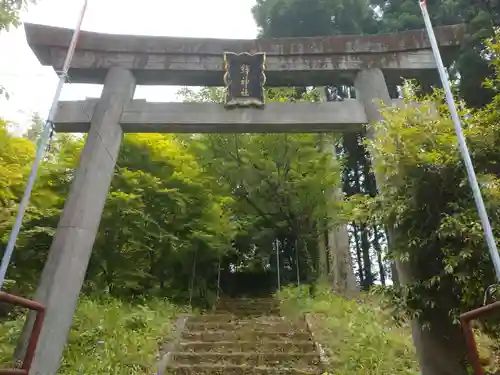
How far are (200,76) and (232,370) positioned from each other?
14.4 ft

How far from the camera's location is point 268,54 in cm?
647

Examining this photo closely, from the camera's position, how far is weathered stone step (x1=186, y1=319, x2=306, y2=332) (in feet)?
25.0

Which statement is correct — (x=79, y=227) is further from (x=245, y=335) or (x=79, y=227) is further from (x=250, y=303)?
(x=250, y=303)

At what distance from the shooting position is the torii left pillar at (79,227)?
4.79 m

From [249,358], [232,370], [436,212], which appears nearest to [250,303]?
[249,358]

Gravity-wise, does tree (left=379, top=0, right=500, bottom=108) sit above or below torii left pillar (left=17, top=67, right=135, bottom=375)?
above

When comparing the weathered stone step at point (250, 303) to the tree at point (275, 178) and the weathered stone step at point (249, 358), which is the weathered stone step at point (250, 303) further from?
the weathered stone step at point (249, 358)

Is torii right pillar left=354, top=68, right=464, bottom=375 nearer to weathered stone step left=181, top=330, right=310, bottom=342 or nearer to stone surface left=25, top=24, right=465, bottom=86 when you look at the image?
stone surface left=25, top=24, right=465, bottom=86

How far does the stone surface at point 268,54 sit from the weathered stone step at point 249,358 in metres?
4.23

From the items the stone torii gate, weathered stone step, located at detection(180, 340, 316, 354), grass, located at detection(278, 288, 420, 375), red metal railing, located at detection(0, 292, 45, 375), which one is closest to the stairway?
weathered stone step, located at detection(180, 340, 316, 354)

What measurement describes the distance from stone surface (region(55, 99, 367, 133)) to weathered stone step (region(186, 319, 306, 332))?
11.9 ft

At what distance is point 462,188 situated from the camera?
4078 mm

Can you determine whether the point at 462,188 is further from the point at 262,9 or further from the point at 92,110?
the point at 262,9

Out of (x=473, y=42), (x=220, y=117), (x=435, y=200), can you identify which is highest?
(x=473, y=42)
